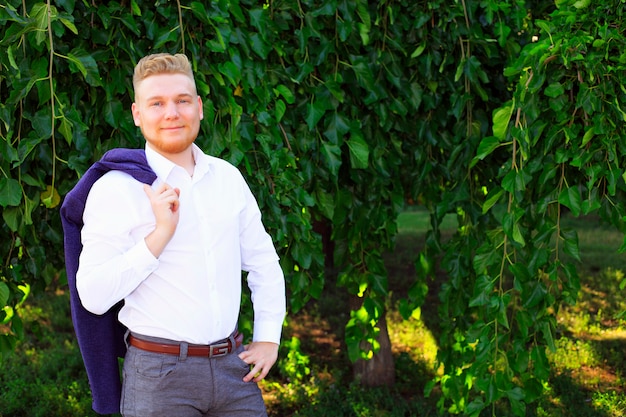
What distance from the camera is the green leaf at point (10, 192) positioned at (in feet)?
6.91

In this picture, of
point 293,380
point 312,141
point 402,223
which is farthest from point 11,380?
point 402,223

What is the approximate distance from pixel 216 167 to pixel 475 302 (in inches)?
43.9

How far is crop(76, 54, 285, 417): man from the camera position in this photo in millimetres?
1568

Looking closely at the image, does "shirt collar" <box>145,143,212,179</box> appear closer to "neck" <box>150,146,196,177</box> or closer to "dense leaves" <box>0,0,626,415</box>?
"neck" <box>150,146,196,177</box>

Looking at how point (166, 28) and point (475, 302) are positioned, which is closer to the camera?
point (166, 28)

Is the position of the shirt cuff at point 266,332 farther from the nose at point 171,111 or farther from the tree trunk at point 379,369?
the tree trunk at point 379,369

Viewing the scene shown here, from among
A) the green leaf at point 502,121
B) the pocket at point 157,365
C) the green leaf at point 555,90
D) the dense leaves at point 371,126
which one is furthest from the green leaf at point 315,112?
the pocket at point 157,365

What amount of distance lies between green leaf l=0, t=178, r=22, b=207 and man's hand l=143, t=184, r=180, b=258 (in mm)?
733

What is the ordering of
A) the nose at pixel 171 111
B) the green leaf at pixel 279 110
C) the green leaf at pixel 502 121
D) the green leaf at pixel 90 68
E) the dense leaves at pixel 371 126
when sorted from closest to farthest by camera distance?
the nose at pixel 171 111
the green leaf at pixel 90 68
the dense leaves at pixel 371 126
the green leaf at pixel 502 121
the green leaf at pixel 279 110

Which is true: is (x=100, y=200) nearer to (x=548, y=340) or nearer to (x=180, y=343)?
(x=180, y=343)

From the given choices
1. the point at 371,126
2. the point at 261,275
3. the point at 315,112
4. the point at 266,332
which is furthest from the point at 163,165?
the point at 371,126

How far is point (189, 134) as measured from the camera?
1.69 meters

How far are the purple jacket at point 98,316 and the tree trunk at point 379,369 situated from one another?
284 cm

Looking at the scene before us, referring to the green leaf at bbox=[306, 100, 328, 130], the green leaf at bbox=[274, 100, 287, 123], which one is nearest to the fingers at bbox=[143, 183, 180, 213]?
the green leaf at bbox=[274, 100, 287, 123]
